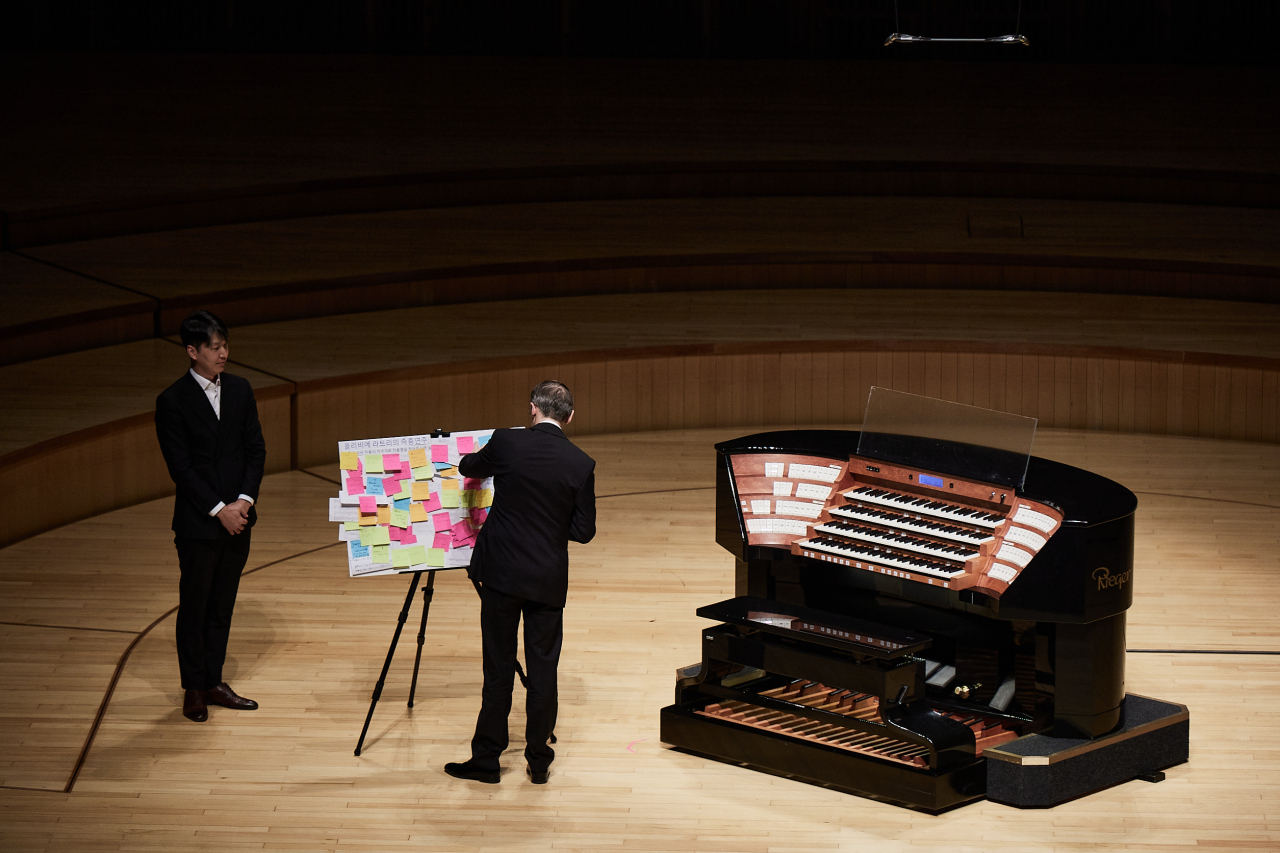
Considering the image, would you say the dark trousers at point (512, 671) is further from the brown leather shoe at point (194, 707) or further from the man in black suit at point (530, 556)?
the brown leather shoe at point (194, 707)

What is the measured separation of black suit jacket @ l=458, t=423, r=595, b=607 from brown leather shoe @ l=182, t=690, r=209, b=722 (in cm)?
82

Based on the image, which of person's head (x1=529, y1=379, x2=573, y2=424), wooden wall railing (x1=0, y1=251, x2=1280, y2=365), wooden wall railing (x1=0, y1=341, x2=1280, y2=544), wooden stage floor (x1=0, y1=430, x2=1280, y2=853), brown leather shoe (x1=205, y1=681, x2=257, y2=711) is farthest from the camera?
wooden wall railing (x1=0, y1=251, x2=1280, y2=365)

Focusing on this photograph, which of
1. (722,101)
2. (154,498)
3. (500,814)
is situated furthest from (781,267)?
(500,814)

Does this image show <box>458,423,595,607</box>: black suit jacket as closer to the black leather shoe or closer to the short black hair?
the black leather shoe

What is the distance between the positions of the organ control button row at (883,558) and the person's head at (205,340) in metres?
1.32

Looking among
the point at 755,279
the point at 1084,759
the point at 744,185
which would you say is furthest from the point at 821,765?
the point at 744,185

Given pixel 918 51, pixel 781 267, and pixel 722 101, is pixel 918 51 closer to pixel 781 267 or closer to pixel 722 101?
pixel 722 101

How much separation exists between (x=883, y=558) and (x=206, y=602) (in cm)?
149

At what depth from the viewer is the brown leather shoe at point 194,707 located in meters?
3.64

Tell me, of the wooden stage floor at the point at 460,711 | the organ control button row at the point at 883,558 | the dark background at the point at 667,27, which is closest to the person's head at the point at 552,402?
the organ control button row at the point at 883,558

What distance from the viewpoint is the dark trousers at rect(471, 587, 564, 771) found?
3297 mm

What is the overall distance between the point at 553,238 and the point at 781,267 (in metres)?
A: 0.93

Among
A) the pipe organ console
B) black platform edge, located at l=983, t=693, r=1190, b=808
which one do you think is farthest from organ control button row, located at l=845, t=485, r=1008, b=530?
black platform edge, located at l=983, t=693, r=1190, b=808

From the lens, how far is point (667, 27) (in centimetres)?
946
